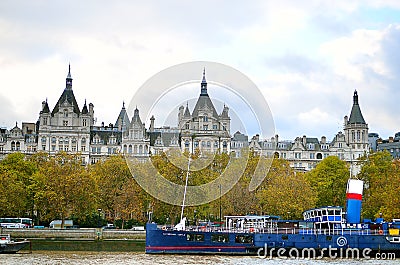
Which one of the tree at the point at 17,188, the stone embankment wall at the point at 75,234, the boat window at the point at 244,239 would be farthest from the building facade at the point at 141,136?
the boat window at the point at 244,239

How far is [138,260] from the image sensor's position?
2025 inches

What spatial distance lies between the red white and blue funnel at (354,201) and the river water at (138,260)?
21.0 ft

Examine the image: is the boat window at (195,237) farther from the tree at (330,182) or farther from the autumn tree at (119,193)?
the tree at (330,182)

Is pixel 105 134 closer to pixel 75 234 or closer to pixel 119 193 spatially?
pixel 119 193

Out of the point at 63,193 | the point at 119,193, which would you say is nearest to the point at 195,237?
the point at 63,193

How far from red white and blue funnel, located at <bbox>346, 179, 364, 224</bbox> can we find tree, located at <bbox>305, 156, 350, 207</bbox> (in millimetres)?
31514

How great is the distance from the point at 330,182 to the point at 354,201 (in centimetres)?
3900

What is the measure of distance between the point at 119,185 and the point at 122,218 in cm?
478

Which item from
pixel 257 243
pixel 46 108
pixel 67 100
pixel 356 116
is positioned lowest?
pixel 257 243

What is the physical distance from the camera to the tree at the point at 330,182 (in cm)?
9750

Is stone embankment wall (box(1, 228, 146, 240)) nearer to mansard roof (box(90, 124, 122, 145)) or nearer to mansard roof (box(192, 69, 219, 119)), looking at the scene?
mansard roof (box(192, 69, 219, 119))

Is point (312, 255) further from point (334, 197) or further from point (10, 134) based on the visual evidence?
point (10, 134)

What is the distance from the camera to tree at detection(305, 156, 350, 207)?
320 ft

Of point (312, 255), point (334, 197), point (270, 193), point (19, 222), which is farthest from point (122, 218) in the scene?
point (312, 255)
